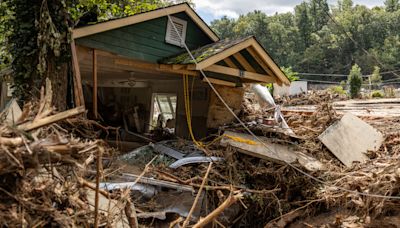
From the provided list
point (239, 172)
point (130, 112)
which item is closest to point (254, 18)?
point (130, 112)

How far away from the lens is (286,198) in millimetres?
7125

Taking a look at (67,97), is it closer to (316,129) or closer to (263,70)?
(263,70)

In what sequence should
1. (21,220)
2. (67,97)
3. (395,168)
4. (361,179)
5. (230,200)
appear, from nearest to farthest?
(21,220) < (230,200) < (395,168) < (361,179) < (67,97)

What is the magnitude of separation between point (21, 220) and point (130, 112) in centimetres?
1047

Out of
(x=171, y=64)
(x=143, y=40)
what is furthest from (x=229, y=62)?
(x=143, y=40)

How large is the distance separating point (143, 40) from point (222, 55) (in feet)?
6.15

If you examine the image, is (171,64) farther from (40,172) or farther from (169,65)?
(40,172)

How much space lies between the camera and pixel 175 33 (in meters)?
9.22

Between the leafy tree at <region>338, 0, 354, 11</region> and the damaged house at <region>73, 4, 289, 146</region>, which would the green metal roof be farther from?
the leafy tree at <region>338, 0, 354, 11</region>

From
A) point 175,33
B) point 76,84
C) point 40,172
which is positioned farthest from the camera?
point 175,33

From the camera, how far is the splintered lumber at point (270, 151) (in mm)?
7258

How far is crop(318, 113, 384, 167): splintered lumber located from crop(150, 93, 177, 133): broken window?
531 cm

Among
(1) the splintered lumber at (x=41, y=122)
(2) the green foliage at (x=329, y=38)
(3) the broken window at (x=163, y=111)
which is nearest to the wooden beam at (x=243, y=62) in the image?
(3) the broken window at (x=163, y=111)

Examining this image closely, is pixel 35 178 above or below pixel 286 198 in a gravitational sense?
above
